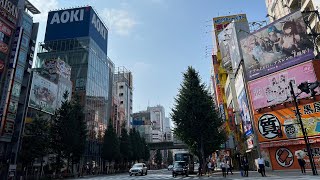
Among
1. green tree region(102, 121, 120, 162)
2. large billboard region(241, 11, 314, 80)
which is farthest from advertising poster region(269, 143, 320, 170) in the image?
green tree region(102, 121, 120, 162)

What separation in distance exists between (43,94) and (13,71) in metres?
10.3

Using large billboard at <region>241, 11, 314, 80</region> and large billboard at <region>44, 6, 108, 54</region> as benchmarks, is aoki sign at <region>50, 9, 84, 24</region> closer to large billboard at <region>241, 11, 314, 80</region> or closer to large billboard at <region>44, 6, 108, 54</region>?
large billboard at <region>44, 6, 108, 54</region>

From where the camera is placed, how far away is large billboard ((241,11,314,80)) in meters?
29.3

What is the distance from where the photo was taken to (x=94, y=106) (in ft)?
222

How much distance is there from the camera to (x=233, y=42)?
39.7m

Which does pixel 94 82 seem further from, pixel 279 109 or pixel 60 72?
pixel 279 109

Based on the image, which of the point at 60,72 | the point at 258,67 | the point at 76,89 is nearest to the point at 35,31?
the point at 60,72

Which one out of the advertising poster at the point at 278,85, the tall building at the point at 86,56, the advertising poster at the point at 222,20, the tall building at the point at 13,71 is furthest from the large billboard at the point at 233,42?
the tall building at the point at 86,56

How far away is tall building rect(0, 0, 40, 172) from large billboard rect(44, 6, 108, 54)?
3300 cm

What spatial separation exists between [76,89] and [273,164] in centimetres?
4982

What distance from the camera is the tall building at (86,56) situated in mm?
65375

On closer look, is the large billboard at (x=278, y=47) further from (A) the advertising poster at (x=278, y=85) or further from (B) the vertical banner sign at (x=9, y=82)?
(B) the vertical banner sign at (x=9, y=82)

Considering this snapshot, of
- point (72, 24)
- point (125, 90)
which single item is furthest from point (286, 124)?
point (125, 90)

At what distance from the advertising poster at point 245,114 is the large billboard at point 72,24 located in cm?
5009
